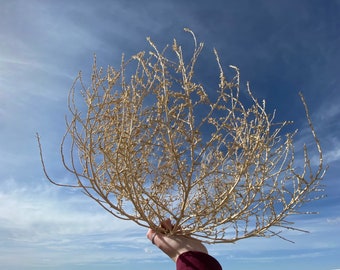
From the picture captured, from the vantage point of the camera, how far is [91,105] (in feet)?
9.04

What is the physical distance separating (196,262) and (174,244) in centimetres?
21

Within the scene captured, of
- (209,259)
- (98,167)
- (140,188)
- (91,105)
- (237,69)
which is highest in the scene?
(237,69)

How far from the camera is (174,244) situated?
282 cm

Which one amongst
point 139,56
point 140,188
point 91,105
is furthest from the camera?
point 139,56

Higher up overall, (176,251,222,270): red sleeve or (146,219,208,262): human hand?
(146,219,208,262): human hand

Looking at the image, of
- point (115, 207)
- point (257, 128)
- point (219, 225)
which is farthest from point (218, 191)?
point (115, 207)

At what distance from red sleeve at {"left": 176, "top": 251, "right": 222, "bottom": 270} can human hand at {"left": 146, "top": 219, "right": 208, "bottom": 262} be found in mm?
39

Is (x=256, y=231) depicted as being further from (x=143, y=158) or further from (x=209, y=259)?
(x=143, y=158)

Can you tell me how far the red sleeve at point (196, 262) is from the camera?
8.91ft

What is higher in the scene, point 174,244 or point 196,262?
point 174,244

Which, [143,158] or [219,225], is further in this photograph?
[143,158]

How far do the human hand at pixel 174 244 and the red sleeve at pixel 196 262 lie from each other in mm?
39

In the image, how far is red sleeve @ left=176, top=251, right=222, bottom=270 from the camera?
2715 mm

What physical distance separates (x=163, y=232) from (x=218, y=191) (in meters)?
0.56
